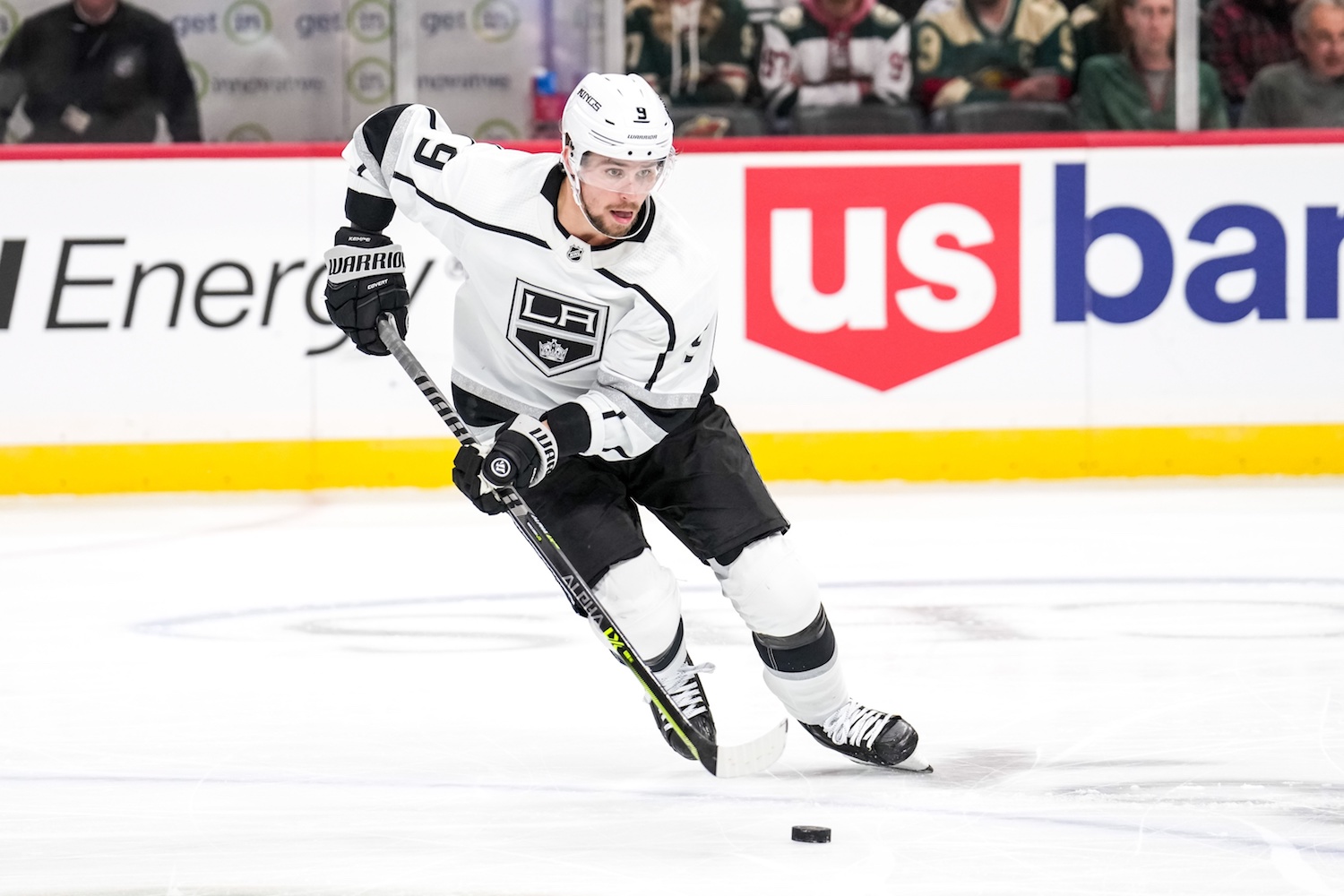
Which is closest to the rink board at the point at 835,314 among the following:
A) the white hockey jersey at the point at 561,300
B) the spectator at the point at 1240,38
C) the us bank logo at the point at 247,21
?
the spectator at the point at 1240,38

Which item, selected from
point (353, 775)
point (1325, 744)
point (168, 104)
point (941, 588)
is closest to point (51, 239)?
point (168, 104)

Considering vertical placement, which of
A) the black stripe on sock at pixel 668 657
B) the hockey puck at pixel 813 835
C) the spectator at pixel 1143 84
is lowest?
the hockey puck at pixel 813 835

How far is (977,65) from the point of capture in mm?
6105

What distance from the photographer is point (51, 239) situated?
5.75m

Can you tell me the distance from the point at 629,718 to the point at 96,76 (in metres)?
3.62

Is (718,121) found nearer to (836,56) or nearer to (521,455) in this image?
(836,56)

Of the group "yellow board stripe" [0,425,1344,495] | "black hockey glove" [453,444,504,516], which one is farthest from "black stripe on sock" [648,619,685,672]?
"yellow board stripe" [0,425,1344,495]

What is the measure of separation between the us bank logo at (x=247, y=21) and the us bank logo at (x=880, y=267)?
1.61 metres

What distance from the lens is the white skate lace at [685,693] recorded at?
2863 mm

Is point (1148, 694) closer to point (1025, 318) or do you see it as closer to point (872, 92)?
point (1025, 318)

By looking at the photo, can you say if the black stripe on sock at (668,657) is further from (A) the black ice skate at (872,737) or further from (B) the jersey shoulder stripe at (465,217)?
(B) the jersey shoulder stripe at (465,217)

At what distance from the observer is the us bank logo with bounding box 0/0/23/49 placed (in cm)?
588

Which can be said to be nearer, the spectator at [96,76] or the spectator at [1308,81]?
the spectator at [96,76]

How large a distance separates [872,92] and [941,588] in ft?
7.32
